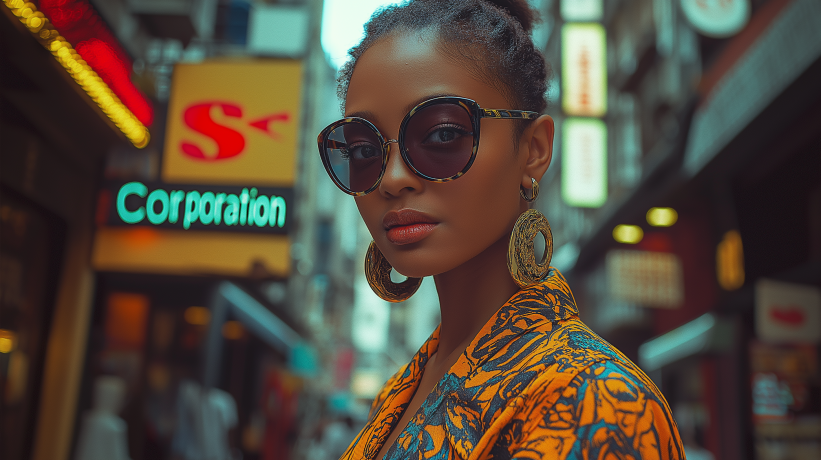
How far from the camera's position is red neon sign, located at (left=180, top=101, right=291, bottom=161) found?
4809 mm

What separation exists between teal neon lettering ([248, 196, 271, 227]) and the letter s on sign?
699mm

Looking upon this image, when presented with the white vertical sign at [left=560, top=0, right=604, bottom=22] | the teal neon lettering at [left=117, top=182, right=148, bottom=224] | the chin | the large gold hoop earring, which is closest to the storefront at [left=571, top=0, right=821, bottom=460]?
the white vertical sign at [left=560, top=0, right=604, bottom=22]

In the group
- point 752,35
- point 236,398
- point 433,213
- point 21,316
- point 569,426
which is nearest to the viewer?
point 569,426

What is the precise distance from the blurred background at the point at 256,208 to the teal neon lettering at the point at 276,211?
1 centimetres

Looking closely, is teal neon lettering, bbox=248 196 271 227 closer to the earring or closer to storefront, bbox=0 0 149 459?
storefront, bbox=0 0 149 459

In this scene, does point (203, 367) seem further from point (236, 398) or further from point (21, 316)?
point (21, 316)

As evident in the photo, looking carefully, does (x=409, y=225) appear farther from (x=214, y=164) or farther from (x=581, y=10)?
(x=581, y=10)

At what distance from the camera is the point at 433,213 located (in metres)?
1.29

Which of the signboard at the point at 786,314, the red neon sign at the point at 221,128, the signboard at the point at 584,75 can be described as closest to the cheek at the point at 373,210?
the red neon sign at the point at 221,128

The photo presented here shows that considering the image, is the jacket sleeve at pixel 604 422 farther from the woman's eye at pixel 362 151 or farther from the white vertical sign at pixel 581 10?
the white vertical sign at pixel 581 10

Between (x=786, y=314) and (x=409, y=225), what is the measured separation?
5837 mm

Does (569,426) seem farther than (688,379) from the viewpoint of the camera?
No

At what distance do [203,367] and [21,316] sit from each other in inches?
240

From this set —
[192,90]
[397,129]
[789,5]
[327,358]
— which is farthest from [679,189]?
[327,358]
